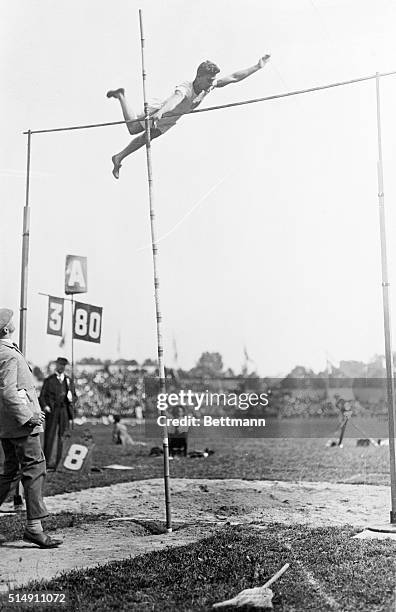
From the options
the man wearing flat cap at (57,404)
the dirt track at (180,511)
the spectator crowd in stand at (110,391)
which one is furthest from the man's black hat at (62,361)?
the dirt track at (180,511)

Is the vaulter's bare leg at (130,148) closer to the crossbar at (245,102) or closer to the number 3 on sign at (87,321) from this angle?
the crossbar at (245,102)

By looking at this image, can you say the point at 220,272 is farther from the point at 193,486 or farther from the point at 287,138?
the point at 193,486

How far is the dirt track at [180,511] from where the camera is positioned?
4363 millimetres

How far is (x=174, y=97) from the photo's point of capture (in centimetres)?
540

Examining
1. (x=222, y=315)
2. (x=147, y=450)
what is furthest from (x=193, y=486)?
(x=147, y=450)

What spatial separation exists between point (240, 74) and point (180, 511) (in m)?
2.80

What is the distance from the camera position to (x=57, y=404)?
748 centimetres

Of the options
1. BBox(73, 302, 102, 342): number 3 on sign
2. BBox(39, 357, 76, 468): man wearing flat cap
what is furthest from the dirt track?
BBox(73, 302, 102, 342): number 3 on sign

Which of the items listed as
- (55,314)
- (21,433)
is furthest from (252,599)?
(55,314)

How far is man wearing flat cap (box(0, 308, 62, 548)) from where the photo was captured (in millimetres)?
4672

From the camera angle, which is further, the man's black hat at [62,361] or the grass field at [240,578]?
the man's black hat at [62,361]

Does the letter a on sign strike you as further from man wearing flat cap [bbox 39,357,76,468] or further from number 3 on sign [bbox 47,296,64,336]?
man wearing flat cap [bbox 39,357,76,468]

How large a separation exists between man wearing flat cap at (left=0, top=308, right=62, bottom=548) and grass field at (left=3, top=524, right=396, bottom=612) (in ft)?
2.41

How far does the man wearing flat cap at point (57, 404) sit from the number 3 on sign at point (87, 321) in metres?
0.36
